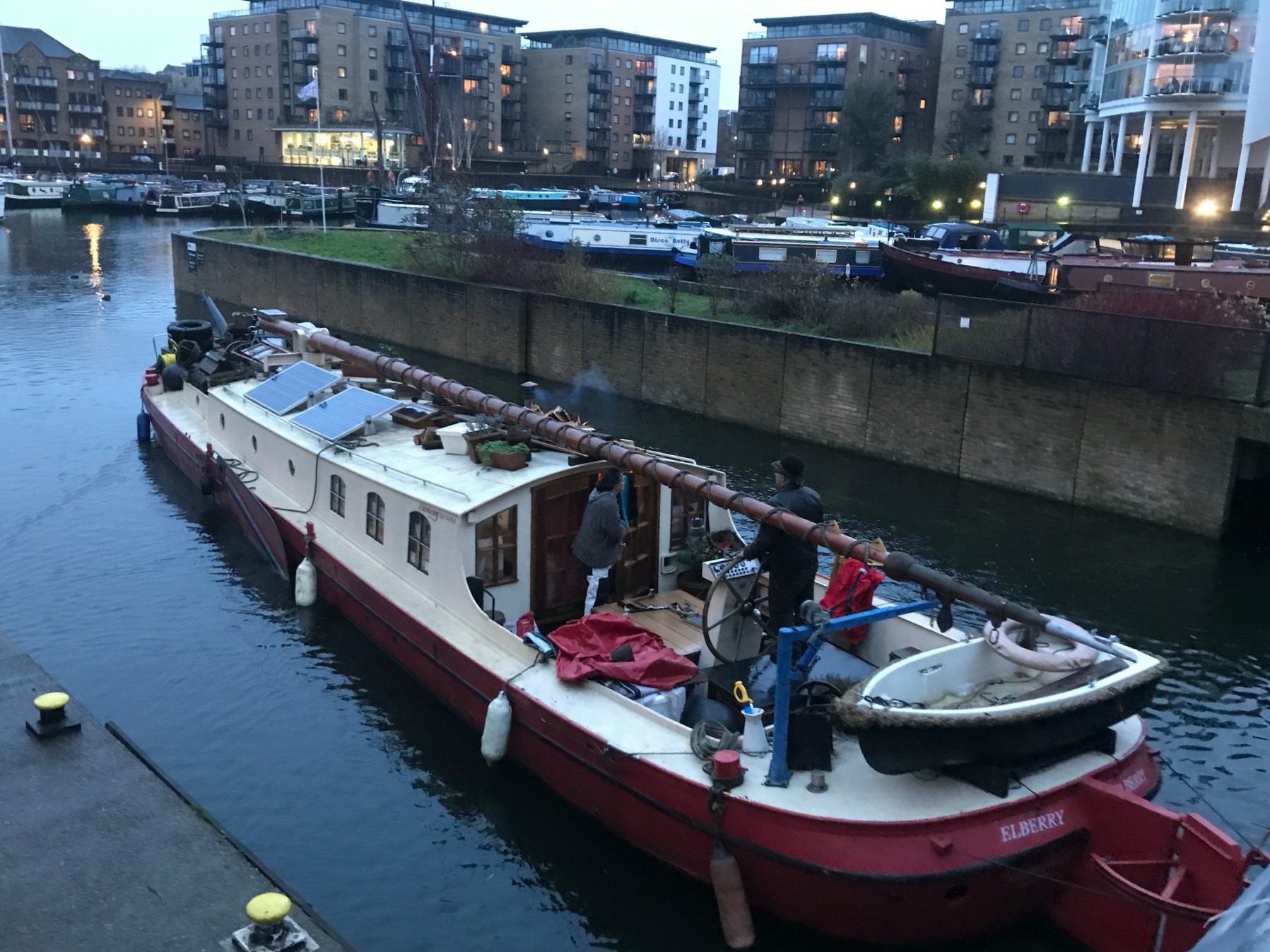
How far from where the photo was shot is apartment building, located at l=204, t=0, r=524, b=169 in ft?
331

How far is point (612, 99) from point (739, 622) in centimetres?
10942

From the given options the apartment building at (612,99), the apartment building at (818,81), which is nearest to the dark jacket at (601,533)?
the apartment building at (818,81)

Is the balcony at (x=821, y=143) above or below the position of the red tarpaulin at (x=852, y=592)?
above

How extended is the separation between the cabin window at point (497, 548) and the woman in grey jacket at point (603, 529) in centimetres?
73

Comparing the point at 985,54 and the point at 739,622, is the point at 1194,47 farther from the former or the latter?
the point at 739,622

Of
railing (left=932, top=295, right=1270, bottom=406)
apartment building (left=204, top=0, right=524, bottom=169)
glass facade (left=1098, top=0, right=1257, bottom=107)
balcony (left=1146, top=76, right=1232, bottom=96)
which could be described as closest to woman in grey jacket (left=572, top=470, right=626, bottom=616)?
railing (left=932, top=295, right=1270, bottom=406)

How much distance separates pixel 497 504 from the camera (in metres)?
10.8

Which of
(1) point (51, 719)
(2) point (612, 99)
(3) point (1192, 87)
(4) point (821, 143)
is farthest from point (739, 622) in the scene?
(2) point (612, 99)

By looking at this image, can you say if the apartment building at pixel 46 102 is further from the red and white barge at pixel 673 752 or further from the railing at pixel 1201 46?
the red and white barge at pixel 673 752

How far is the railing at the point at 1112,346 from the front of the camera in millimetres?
17281

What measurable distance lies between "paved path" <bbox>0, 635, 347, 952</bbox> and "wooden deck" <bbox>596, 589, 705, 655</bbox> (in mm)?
4402

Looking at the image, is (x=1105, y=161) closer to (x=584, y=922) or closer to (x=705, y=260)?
(x=705, y=260)

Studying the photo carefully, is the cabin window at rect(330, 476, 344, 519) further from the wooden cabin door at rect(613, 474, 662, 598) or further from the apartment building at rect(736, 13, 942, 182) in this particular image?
the apartment building at rect(736, 13, 942, 182)

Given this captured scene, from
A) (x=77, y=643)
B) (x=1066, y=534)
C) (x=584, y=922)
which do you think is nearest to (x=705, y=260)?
(x=1066, y=534)
